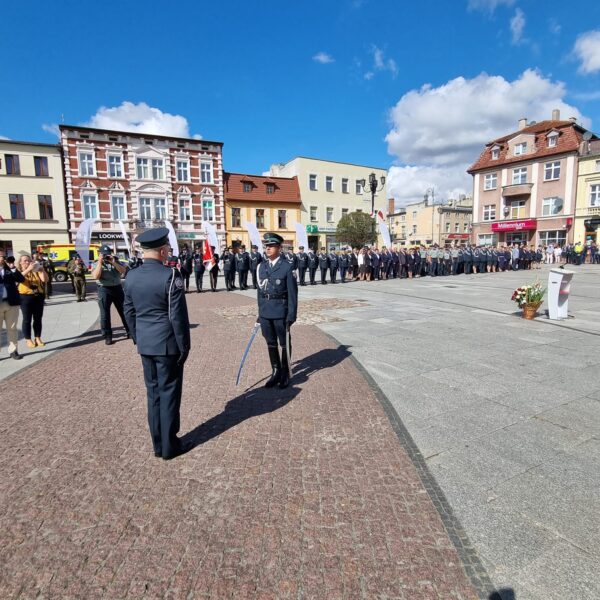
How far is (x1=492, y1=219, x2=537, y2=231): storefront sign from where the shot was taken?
Answer: 132 feet

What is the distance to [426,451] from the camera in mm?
3500

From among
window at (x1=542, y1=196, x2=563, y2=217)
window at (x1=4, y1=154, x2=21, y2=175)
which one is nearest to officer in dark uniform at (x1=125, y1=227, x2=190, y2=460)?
window at (x1=4, y1=154, x2=21, y2=175)

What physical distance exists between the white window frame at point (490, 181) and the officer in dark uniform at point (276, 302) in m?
46.6

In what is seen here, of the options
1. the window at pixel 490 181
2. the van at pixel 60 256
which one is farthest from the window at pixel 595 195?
the van at pixel 60 256

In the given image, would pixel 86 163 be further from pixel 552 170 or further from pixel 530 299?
pixel 552 170

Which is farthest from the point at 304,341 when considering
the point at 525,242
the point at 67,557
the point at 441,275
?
the point at 525,242

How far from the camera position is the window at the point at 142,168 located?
3591 centimetres

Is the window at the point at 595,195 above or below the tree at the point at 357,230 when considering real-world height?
above

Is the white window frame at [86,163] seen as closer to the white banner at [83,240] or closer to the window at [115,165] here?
the window at [115,165]

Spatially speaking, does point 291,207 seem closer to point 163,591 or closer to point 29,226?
point 29,226

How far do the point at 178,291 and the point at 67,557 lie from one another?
1.90 meters

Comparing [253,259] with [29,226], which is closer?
[253,259]

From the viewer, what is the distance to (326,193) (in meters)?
45.9

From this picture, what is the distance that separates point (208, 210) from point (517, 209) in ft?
109
